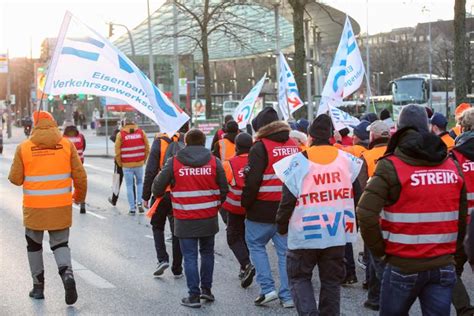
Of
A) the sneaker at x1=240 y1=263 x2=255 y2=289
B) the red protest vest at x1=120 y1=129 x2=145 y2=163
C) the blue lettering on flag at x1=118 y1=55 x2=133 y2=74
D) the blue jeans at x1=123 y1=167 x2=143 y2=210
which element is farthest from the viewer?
the blue jeans at x1=123 y1=167 x2=143 y2=210

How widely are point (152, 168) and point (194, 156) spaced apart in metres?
1.73

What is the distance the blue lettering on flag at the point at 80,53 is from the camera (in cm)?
932

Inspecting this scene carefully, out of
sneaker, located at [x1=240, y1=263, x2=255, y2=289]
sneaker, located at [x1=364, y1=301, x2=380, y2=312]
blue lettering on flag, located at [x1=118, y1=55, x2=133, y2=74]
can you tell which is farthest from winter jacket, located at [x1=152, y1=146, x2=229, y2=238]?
blue lettering on flag, located at [x1=118, y1=55, x2=133, y2=74]

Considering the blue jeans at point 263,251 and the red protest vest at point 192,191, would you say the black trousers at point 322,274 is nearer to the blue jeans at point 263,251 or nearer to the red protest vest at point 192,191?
the blue jeans at point 263,251

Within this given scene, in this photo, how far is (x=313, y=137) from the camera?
6.33m

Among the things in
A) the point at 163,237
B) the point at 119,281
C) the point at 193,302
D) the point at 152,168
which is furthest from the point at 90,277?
the point at 193,302

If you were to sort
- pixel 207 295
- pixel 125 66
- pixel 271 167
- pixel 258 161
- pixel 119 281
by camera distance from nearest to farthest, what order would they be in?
pixel 258 161 < pixel 271 167 < pixel 207 295 < pixel 119 281 < pixel 125 66

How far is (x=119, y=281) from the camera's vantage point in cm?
891

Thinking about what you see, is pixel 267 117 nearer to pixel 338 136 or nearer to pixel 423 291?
pixel 423 291

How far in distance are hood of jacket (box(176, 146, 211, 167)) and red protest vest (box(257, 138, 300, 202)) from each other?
620 millimetres

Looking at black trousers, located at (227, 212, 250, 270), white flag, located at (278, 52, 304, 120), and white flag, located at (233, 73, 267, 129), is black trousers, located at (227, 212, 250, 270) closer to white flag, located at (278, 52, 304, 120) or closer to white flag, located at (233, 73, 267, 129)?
white flag, located at (233, 73, 267, 129)

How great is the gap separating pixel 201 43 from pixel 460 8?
13.3m

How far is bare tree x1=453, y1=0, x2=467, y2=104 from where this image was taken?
66.7 feet

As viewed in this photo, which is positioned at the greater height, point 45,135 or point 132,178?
point 45,135
